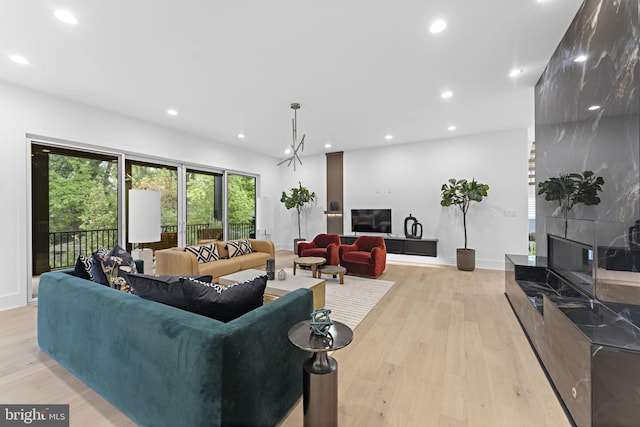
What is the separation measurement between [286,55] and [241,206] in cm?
475

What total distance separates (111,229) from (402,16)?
5.06 m

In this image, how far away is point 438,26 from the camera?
2459mm

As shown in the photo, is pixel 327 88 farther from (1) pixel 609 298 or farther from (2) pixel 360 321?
(1) pixel 609 298

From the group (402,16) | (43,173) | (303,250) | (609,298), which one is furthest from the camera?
(303,250)

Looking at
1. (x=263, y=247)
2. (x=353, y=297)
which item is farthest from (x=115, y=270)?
(x=263, y=247)

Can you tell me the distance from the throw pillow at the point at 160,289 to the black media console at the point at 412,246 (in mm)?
5441

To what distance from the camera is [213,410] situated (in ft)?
3.81

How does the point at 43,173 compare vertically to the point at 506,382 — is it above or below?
above

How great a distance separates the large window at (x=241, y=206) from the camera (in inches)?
266

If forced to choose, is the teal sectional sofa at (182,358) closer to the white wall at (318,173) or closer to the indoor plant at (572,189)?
the indoor plant at (572,189)

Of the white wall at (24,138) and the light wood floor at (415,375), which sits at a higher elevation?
the white wall at (24,138)

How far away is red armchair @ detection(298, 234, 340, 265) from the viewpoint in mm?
5213

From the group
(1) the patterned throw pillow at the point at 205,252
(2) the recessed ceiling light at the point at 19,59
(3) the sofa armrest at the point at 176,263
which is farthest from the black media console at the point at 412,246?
(2) the recessed ceiling light at the point at 19,59

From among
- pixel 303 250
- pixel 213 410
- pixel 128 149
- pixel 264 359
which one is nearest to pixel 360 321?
pixel 264 359
